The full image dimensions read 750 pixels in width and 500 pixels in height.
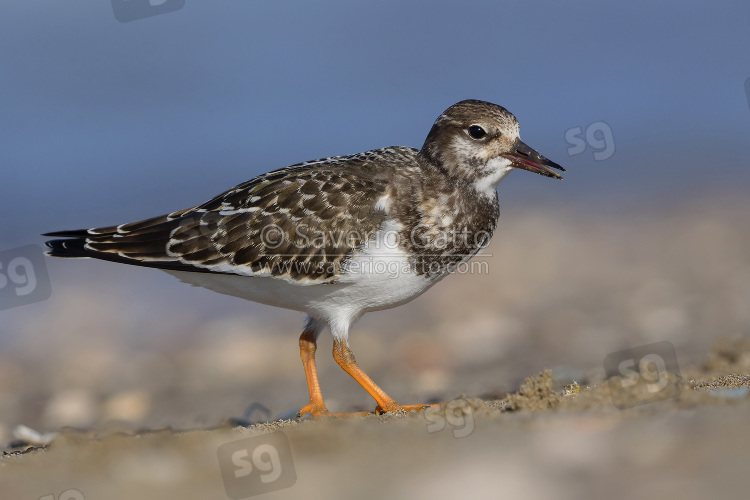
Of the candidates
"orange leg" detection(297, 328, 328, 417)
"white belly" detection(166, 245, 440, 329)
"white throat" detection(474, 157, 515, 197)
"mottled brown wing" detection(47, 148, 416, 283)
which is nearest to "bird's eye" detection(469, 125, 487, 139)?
"white throat" detection(474, 157, 515, 197)

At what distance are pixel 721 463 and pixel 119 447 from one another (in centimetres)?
393

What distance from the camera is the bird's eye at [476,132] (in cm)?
752

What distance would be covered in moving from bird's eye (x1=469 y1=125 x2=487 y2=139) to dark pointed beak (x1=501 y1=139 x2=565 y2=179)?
0.87 ft

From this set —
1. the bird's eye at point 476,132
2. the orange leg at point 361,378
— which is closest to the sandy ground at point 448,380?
Result: the orange leg at point 361,378

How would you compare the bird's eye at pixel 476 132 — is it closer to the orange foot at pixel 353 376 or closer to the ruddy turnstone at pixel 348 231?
the ruddy turnstone at pixel 348 231

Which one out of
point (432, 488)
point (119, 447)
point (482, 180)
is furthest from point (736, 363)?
point (119, 447)

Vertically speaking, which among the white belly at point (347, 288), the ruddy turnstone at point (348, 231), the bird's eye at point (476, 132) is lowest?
the white belly at point (347, 288)

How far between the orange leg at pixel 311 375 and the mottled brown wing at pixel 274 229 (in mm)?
1010

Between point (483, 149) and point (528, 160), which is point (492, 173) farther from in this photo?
point (528, 160)

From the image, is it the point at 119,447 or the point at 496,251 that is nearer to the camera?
the point at 119,447

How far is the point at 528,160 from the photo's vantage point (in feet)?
24.3

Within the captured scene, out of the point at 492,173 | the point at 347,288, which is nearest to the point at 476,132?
the point at 492,173

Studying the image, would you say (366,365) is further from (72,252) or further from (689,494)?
(689,494)

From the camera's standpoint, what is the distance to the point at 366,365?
10.6 metres
